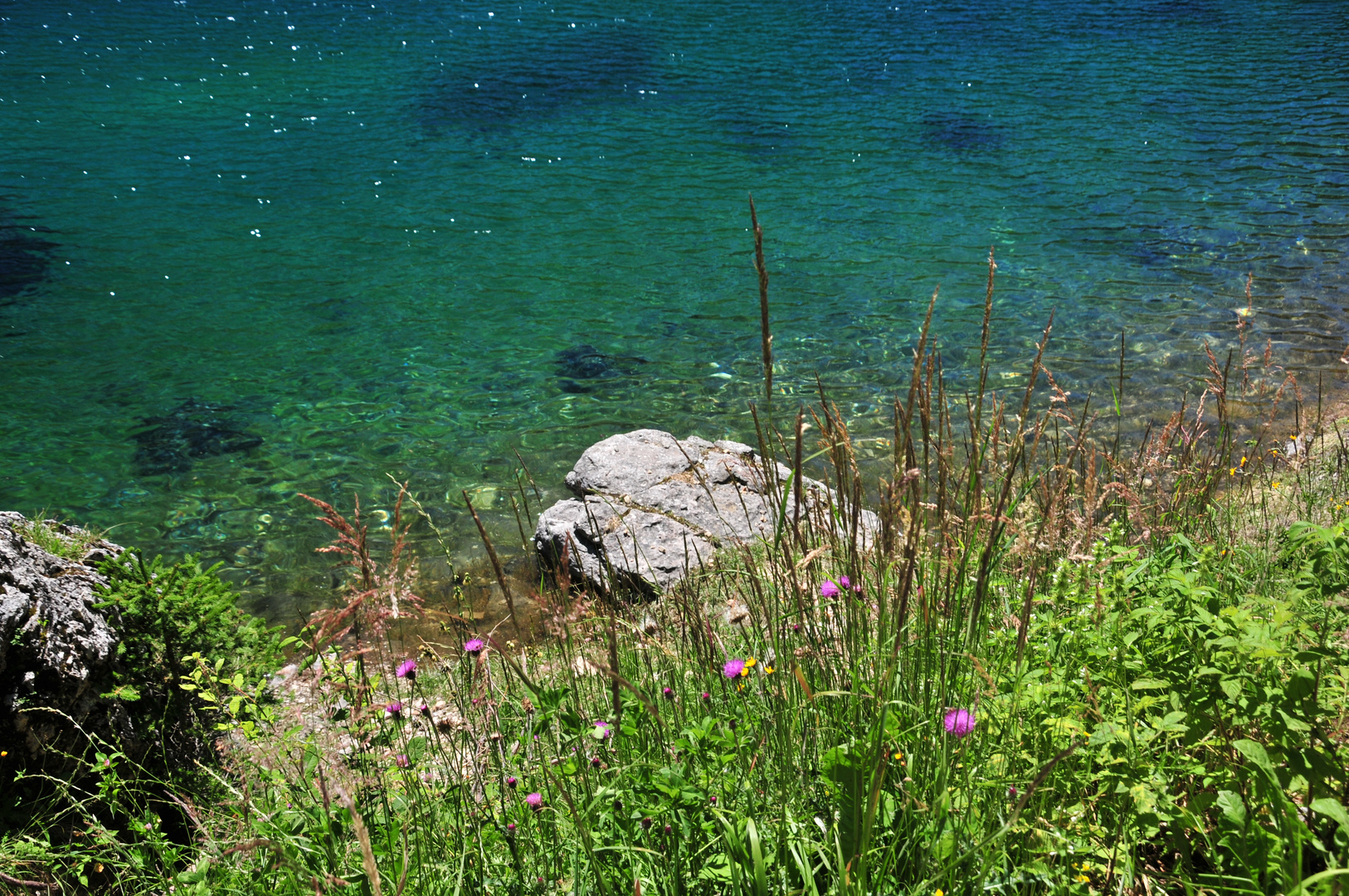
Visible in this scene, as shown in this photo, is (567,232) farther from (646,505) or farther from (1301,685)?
(1301,685)

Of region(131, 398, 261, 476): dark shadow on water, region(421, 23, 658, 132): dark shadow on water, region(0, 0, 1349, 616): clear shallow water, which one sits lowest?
region(131, 398, 261, 476): dark shadow on water

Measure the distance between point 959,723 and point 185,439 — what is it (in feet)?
25.6

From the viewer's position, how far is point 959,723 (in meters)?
1.91

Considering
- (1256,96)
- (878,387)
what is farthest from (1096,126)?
(878,387)

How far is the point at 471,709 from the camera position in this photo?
2.48 meters

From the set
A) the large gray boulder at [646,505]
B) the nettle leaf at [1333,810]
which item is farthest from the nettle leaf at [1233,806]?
the large gray boulder at [646,505]

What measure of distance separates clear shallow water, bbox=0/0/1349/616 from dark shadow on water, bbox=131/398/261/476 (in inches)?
1.6

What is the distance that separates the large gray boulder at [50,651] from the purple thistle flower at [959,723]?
2.66 meters

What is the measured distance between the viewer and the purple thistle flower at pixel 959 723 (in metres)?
1.90

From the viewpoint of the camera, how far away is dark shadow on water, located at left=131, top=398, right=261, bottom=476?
7484mm

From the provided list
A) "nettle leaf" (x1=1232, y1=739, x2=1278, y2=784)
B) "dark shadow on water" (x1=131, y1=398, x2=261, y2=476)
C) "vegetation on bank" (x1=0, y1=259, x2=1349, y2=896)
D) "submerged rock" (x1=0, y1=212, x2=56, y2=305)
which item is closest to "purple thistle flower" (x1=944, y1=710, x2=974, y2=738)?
"vegetation on bank" (x1=0, y1=259, x2=1349, y2=896)

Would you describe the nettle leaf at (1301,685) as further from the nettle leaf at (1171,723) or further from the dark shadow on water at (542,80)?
the dark shadow on water at (542,80)

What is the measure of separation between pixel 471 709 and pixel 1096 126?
54.6 ft

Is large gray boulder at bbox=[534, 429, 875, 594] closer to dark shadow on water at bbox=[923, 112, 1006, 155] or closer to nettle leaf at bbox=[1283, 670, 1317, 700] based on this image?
nettle leaf at bbox=[1283, 670, 1317, 700]
